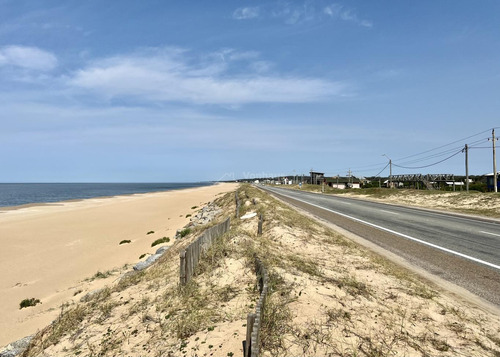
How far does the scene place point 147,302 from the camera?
23.4 ft

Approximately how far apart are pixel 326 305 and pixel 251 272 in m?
2.48

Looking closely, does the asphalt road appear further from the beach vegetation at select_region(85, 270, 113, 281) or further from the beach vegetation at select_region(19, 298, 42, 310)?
the beach vegetation at select_region(19, 298, 42, 310)

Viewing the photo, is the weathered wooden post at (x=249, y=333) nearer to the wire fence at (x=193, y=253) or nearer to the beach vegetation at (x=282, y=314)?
the beach vegetation at (x=282, y=314)

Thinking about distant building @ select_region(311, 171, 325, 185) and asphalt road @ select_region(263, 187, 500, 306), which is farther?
distant building @ select_region(311, 171, 325, 185)

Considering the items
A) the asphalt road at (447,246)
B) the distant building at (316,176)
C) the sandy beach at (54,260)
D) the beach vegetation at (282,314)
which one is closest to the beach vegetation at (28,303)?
the sandy beach at (54,260)

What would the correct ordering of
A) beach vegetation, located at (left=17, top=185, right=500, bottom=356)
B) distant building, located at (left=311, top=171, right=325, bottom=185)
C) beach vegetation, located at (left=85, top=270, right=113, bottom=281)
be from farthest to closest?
distant building, located at (left=311, top=171, right=325, bottom=185)
beach vegetation, located at (left=85, top=270, right=113, bottom=281)
beach vegetation, located at (left=17, top=185, right=500, bottom=356)

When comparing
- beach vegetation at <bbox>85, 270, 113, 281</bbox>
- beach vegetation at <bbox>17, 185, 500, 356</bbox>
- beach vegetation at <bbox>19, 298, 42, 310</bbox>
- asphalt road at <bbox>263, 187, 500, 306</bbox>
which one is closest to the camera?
beach vegetation at <bbox>17, 185, 500, 356</bbox>

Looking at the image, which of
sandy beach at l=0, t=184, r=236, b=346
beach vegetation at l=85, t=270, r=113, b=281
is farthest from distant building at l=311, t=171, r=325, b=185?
beach vegetation at l=85, t=270, r=113, b=281

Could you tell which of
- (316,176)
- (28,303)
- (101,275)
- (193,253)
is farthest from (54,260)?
(316,176)

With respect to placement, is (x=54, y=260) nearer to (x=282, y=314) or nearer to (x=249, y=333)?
(x=282, y=314)

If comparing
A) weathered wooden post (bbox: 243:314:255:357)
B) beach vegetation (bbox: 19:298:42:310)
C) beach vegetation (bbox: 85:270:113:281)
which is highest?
weathered wooden post (bbox: 243:314:255:357)

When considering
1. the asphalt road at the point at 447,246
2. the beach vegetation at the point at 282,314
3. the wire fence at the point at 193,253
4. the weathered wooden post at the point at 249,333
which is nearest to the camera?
the weathered wooden post at the point at 249,333

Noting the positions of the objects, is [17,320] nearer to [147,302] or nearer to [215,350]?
[147,302]

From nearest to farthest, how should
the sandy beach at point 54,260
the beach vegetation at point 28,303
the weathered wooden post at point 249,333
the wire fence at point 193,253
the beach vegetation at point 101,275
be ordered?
the weathered wooden post at point 249,333 < the wire fence at point 193,253 < the sandy beach at point 54,260 < the beach vegetation at point 28,303 < the beach vegetation at point 101,275
